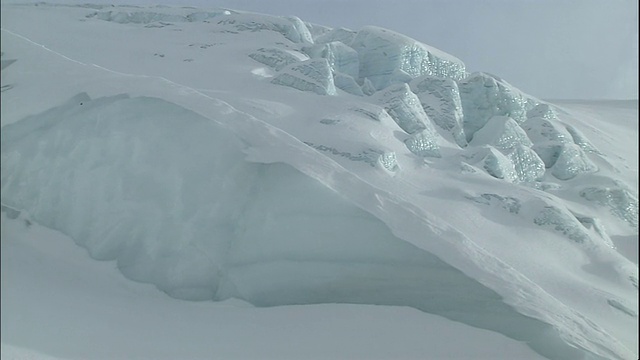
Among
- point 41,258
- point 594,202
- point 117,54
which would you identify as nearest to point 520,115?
point 594,202

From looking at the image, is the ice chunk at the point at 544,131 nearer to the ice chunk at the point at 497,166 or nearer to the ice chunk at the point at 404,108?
the ice chunk at the point at 497,166

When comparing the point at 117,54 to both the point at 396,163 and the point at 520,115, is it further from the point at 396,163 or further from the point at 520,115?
the point at 520,115

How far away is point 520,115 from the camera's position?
52.0ft

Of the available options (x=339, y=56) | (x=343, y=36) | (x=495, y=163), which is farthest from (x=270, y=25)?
(x=495, y=163)

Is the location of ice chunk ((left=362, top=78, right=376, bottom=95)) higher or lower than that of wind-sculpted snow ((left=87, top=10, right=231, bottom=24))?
higher

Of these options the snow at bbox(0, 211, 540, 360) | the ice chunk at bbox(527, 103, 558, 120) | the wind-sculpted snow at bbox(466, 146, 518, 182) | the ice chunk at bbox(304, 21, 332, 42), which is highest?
the snow at bbox(0, 211, 540, 360)

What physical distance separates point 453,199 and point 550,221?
1570mm

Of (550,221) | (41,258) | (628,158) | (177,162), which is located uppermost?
(177,162)

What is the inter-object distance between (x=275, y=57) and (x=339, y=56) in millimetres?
1954

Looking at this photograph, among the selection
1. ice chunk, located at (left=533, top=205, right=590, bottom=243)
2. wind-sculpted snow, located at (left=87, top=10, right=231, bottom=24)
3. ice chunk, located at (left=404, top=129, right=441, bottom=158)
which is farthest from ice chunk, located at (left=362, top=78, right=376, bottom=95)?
wind-sculpted snow, located at (left=87, top=10, right=231, bottom=24)

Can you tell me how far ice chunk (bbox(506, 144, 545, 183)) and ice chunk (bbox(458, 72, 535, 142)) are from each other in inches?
92.9

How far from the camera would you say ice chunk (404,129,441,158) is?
37.6ft

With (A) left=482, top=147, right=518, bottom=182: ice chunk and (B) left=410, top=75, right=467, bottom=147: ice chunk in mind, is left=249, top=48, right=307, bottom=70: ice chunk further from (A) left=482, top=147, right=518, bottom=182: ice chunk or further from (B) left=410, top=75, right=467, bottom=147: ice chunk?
(A) left=482, top=147, right=518, bottom=182: ice chunk

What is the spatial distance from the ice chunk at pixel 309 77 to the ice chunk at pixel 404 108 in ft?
3.71
